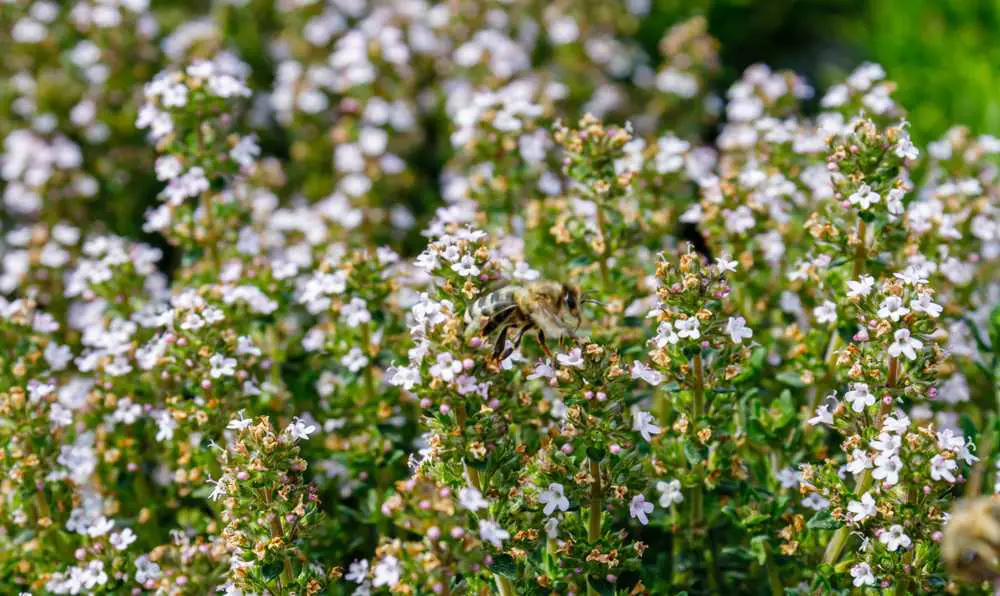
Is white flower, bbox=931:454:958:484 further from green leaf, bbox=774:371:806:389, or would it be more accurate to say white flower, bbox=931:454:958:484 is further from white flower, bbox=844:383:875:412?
green leaf, bbox=774:371:806:389

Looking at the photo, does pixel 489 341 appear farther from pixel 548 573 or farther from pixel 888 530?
pixel 888 530

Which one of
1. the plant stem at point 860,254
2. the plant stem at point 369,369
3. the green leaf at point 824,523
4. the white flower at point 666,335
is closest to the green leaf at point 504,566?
the white flower at point 666,335

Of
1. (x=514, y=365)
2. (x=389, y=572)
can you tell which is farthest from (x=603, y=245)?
(x=389, y=572)

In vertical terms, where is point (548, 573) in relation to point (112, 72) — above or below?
above

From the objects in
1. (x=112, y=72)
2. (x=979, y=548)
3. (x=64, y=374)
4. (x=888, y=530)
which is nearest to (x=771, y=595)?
(x=888, y=530)

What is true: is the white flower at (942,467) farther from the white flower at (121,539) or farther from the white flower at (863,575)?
the white flower at (121,539)

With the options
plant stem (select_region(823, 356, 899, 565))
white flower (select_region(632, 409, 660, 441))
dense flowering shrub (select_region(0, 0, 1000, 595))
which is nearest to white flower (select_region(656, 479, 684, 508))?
dense flowering shrub (select_region(0, 0, 1000, 595))
